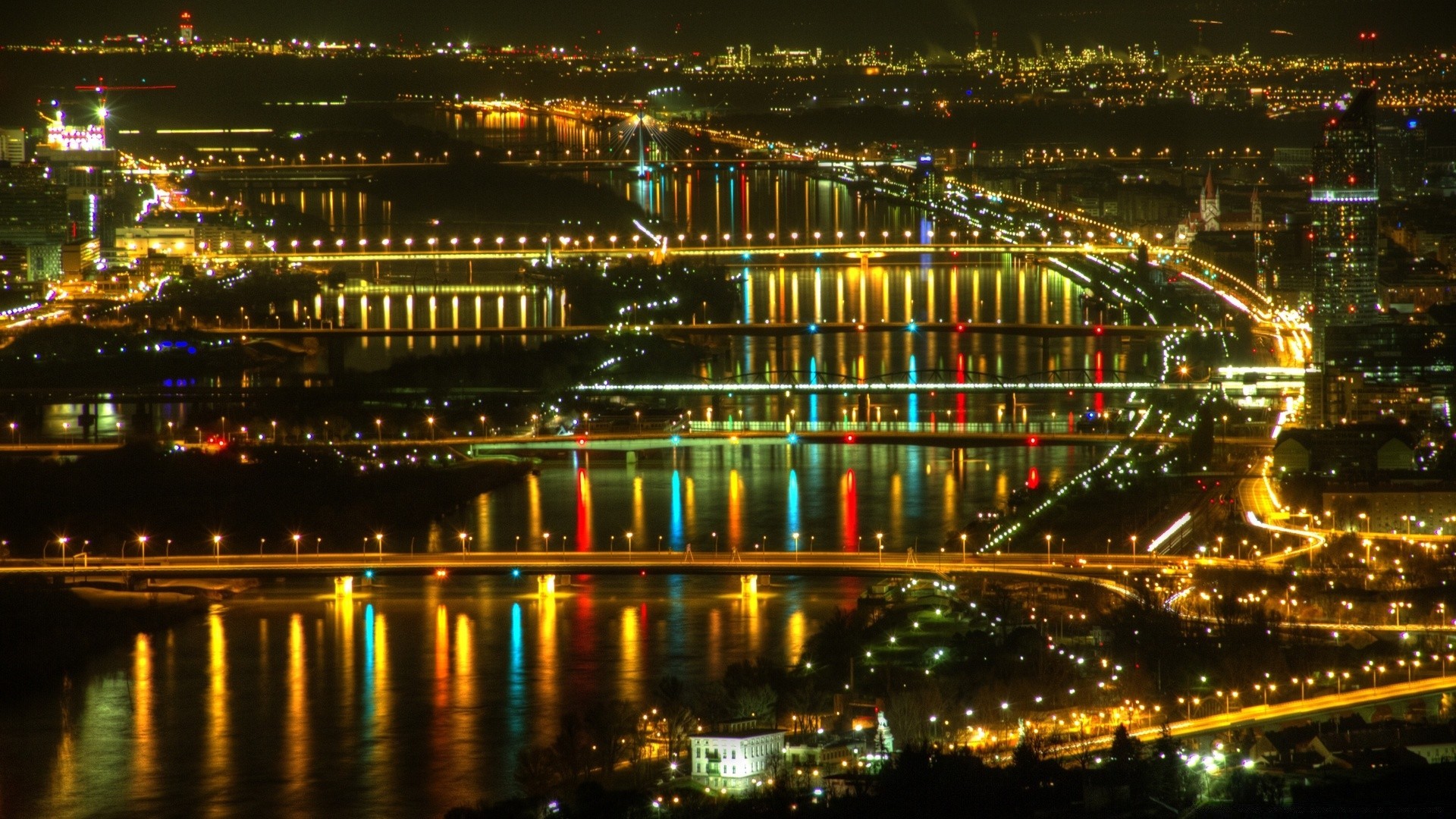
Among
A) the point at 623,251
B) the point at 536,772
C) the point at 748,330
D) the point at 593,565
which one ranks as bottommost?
the point at 536,772

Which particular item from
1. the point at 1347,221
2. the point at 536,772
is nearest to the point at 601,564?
the point at 536,772

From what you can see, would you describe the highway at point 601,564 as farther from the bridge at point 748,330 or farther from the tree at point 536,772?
the bridge at point 748,330

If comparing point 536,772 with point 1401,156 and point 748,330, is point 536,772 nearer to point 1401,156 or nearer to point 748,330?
point 748,330

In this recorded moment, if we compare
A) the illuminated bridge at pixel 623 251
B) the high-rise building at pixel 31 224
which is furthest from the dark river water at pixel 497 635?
the high-rise building at pixel 31 224

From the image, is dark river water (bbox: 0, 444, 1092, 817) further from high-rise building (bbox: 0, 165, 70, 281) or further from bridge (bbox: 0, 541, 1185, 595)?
high-rise building (bbox: 0, 165, 70, 281)

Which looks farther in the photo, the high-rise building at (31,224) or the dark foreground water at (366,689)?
the high-rise building at (31,224)

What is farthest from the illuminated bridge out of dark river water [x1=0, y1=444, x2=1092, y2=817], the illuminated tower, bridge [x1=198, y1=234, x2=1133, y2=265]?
dark river water [x1=0, y1=444, x2=1092, y2=817]
